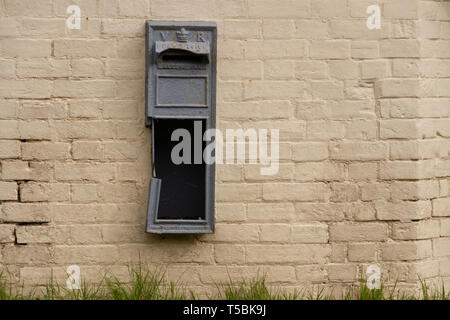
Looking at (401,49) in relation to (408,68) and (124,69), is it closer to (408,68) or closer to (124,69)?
(408,68)

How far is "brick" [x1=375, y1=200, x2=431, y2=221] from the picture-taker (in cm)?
415

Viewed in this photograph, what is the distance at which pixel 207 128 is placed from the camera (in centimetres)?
405

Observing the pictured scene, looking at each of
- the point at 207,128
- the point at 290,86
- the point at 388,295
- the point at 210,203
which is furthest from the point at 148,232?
the point at 388,295

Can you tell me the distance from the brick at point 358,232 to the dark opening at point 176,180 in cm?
87

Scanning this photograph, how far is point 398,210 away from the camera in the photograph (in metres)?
4.16

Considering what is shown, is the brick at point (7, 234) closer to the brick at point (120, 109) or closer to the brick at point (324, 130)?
the brick at point (120, 109)

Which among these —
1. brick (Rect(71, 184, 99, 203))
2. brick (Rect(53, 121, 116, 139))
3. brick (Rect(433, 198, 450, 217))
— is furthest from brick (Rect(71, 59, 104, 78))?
brick (Rect(433, 198, 450, 217))

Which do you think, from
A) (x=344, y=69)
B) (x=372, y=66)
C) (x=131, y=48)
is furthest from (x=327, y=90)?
(x=131, y=48)

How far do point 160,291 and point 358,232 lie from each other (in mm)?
1326

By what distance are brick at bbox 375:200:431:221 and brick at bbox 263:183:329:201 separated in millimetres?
404

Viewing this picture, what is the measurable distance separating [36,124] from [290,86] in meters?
1.63

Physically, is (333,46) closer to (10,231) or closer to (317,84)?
(317,84)

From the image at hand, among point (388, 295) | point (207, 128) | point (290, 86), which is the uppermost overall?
point (290, 86)

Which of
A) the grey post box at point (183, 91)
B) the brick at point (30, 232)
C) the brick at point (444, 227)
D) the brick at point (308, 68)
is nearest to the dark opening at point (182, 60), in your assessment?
the grey post box at point (183, 91)
